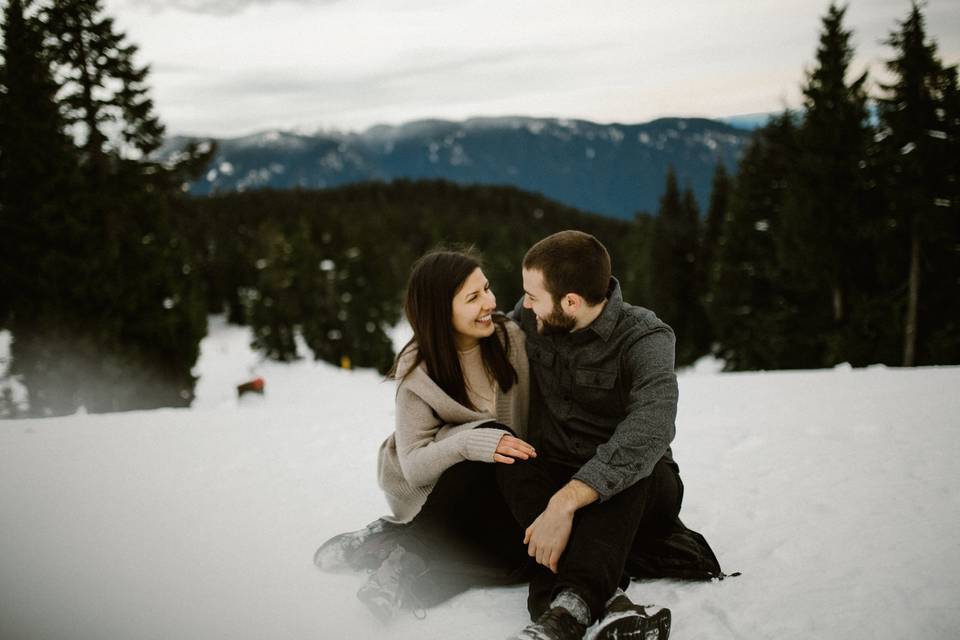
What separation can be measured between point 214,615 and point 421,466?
1356 mm

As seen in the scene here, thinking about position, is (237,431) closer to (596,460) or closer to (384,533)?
(384,533)

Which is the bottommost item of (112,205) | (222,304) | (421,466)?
(222,304)

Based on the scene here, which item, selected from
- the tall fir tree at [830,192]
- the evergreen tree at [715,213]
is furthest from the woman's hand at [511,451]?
the evergreen tree at [715,213]

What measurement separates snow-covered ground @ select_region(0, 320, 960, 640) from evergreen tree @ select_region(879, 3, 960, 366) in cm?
1006

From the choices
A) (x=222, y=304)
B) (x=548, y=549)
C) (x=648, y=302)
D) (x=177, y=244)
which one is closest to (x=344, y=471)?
(x=548, y=549)

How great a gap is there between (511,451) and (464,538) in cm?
62

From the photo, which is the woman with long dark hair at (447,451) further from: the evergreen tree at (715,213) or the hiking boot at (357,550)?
the evergreen tree at (715,213)

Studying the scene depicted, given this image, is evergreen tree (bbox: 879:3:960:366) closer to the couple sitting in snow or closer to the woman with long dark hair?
the couple sitting in snow

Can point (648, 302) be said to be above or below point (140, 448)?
below

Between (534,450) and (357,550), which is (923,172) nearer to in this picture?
(534,450)

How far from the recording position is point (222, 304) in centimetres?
6334

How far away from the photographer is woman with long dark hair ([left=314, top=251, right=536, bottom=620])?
9.36 ft

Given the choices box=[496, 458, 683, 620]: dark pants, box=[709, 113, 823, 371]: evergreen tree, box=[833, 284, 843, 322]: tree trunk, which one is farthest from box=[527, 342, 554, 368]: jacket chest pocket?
box=[709, 113, 823, 371]: evergreen tree

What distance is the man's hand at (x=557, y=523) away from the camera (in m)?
2.49
